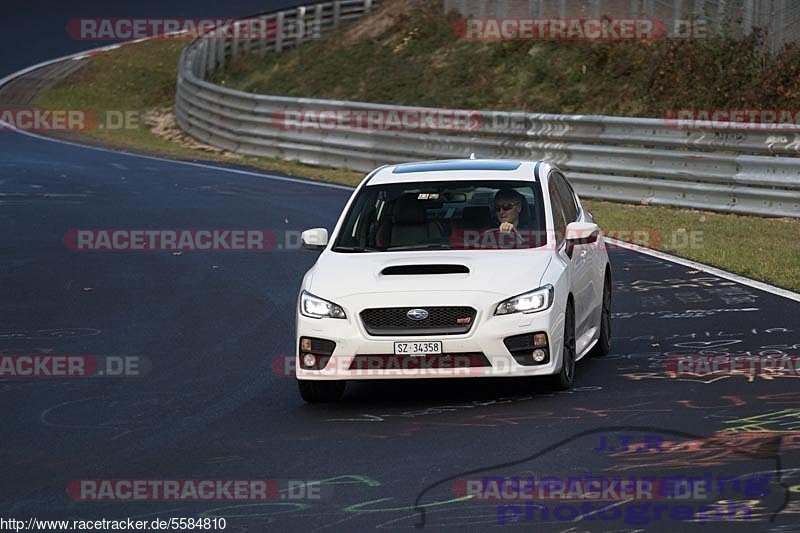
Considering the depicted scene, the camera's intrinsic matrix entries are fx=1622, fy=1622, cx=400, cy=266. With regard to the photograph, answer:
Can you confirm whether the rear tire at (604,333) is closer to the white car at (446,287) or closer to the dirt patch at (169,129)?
the white car at (446,287)

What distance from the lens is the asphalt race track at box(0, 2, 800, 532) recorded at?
777 centimetres

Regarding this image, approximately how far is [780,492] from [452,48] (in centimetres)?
3102

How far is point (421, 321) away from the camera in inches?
411

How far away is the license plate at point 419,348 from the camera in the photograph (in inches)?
407

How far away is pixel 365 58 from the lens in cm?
4034

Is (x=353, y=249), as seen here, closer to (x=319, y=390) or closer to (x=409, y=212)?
(x=409, y=212)

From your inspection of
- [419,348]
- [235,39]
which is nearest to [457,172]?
[419,348]

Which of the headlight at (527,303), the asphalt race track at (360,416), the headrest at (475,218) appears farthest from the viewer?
the headrest at (475,218)

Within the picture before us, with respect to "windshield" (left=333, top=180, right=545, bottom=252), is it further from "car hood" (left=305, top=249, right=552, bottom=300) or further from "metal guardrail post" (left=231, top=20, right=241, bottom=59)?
"metal guardrail post" (left=231, top=20, right=241, bottom=59)

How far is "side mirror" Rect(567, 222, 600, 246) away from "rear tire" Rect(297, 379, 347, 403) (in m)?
1.94

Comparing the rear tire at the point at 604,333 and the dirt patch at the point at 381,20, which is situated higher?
the dirt patch at the point at 381,20

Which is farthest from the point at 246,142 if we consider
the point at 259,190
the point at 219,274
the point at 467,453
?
the point at 467,453

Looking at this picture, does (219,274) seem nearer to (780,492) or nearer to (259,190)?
(259,190)

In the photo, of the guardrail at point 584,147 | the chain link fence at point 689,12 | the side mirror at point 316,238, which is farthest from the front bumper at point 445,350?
the chain link fence at point 689,12
